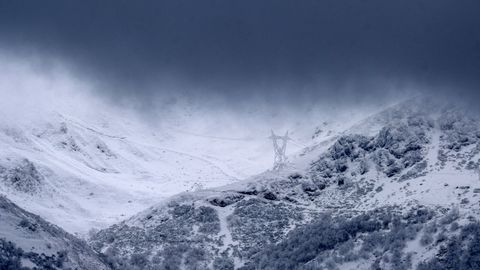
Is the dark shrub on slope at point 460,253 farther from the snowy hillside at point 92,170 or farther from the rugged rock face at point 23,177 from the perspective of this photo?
the rugged rock face at point 23,177

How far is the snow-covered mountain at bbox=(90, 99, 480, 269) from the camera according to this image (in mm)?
43406

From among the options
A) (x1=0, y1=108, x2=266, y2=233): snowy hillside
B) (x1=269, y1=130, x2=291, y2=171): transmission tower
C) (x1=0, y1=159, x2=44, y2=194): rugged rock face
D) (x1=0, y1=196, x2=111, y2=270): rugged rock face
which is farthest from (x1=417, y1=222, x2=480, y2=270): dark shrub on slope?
(x1=0, y1=159, x2=44, y2=194): rugged rock face

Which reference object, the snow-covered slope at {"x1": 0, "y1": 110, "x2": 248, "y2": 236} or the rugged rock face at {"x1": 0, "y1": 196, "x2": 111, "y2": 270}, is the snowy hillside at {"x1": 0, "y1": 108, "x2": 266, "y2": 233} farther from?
the rugged rock face at {"x1": 0, "y1": 196, "x2": 111, "y2": 270}

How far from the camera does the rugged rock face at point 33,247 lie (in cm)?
3482

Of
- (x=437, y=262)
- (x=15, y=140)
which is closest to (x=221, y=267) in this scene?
(x=437, y=262)

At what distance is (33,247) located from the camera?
3650cm

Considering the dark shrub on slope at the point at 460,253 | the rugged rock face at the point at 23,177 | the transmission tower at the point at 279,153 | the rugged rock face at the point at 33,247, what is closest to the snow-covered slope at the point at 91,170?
the rugged rock face at the point at 23,177

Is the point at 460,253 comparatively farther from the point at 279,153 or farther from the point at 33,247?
the point at 279,153

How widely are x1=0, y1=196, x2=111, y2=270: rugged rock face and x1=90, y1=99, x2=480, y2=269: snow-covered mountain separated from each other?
18.8ft

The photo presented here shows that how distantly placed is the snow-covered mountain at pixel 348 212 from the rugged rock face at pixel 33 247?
5.72m

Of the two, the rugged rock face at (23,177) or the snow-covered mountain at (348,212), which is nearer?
the snow-covered mountain at (348,212)

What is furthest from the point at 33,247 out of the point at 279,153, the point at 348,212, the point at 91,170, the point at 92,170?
the point at 92,170

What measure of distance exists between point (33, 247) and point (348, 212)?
26.8 meters

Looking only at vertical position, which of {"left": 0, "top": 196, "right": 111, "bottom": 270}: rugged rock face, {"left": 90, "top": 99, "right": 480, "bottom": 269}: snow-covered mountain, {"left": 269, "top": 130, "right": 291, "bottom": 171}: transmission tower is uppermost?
{"left": 269, "top": 130, "right": 291, "bottom": 171}: transmission tower
